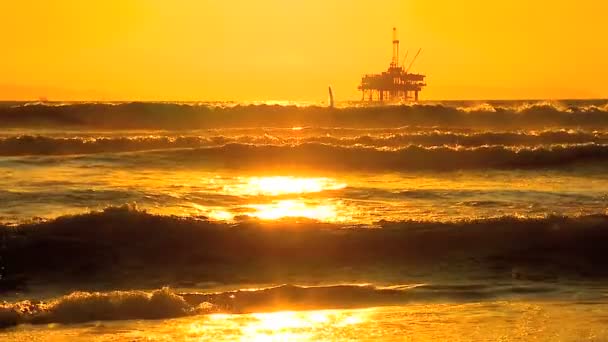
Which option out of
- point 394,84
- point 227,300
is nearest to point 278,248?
point 227,300

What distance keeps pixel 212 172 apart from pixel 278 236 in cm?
1159

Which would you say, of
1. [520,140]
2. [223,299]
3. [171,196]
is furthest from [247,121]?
[223,299]

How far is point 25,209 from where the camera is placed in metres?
16.3

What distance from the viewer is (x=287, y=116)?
4897cm

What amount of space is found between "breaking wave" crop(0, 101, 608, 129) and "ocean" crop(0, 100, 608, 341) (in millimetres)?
19520

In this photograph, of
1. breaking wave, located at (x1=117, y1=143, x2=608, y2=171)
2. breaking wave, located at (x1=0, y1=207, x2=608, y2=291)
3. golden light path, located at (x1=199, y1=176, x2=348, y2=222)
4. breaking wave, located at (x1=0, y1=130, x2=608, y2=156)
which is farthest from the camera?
breaking wave, located at (x1=0, y1=130, x2=608, y2=156)

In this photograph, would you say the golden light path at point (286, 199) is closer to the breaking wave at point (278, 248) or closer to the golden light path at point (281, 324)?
the breaking wave at point (278, 248)

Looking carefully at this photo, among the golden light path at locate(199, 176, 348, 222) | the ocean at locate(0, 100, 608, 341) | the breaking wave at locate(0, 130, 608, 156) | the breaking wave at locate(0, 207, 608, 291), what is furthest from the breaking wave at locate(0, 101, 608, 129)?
the breaking wave at locate(0, 207, 608, 291)

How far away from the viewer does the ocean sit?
366 inches

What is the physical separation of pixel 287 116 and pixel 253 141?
1650 centimetres

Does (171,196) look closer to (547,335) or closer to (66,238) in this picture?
(66,238)

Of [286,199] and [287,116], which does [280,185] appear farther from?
[287,116]

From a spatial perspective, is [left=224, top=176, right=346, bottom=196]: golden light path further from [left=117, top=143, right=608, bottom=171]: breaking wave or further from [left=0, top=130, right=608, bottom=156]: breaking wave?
[left=0, top=130, right=608, bottom=156]: breaking wave

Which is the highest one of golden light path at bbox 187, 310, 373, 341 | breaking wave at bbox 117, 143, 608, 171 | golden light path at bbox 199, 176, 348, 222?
breaking wave at bbox 117, 143, 608, 171
